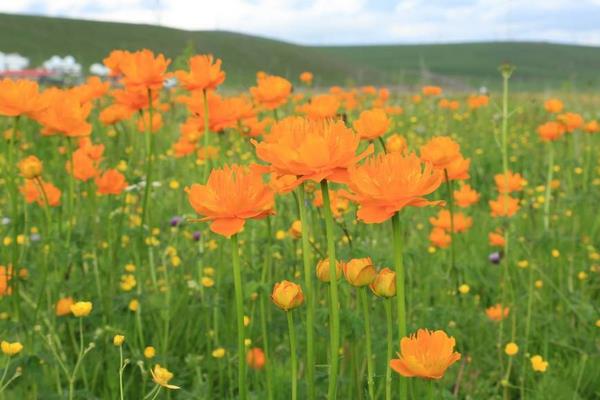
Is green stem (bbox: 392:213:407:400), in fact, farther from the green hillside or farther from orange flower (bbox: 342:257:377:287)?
the green hillside

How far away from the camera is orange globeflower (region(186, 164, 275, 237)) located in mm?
949

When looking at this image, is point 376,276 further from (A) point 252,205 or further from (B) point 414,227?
(B) point 414,227

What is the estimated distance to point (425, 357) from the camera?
893 millimetres

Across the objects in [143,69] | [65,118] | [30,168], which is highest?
[143,69]

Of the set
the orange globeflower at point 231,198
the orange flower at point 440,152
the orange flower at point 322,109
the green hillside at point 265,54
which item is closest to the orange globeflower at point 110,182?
the orange flower at point 322,109

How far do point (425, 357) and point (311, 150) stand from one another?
0.31 metres

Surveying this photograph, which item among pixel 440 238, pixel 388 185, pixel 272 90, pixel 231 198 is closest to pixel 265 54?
pixel 440 238

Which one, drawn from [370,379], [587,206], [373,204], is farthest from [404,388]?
[587,206]

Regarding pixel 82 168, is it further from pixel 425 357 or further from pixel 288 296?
pixel 425 357

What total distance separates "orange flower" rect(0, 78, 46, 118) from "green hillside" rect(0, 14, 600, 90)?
21216 mm

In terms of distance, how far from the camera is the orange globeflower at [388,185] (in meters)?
0.85

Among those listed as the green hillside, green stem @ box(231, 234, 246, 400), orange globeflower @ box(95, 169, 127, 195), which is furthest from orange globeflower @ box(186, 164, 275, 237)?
the green hillside

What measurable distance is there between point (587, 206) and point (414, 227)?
0.84 meters

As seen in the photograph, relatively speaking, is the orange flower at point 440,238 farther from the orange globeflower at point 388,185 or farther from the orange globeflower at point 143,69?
the orange globeflower at point 388,185
